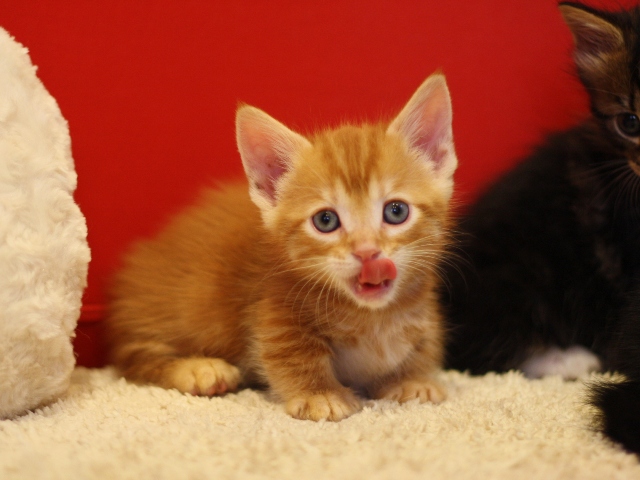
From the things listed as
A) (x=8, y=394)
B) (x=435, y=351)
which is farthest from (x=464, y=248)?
(x=8, y=394)

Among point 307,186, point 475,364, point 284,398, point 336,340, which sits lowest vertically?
point 475,364

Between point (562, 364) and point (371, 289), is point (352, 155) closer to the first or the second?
point (371, 289)

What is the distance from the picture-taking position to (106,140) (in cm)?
199

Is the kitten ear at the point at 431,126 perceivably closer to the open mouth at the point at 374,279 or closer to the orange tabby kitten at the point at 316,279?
the orange tabby kitten at the point at 316,279

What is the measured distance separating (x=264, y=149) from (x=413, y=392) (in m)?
→ 0.68

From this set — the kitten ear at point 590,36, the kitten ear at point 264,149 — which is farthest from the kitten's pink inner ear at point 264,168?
the kitten ear at point 590,36

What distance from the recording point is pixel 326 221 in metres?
1.44

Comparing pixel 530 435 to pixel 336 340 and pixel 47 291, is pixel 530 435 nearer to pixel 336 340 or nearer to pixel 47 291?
pixel 336 340

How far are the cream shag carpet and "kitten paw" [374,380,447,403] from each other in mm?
38

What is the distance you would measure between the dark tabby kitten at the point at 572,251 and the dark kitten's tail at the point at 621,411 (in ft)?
1.90

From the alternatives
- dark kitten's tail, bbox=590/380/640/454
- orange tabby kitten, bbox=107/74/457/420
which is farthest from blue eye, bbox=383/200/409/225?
dark kitten's tail, bbox=590/380/640/454

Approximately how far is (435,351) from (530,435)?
1.46ft

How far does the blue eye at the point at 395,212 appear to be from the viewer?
1.43m

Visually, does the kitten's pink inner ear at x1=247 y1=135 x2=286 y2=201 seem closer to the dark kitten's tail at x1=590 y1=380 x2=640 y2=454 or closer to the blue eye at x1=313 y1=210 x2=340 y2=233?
the blue eye at x1=313 y1=210 x2=340 y2=233
